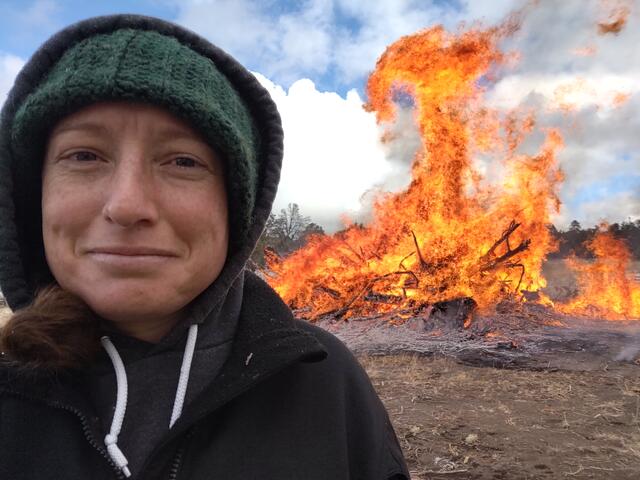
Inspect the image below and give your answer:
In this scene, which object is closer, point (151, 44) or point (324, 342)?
point (151, 44)

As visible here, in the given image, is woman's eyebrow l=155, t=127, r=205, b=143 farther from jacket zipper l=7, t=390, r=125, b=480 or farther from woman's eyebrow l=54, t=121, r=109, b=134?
jacket zipper l=7, t=390, r=125, b=480

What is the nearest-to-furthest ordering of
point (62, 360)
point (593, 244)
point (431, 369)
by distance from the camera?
1. point (62, 360)
2. point (431, 369)
3. point (593, 244)

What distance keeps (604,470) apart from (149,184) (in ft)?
13.3

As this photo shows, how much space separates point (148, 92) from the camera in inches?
46.4

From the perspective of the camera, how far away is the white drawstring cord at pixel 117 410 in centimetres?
113

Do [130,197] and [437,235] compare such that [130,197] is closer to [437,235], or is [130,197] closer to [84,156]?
[84,156]

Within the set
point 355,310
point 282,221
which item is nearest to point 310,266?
point 355,310

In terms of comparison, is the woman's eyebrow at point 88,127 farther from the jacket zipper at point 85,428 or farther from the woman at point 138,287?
the jacket zipper at point 85,428

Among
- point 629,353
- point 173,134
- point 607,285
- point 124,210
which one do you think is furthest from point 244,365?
point 607,285

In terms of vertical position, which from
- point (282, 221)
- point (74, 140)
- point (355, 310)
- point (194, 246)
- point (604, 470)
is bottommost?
point (604, 470)

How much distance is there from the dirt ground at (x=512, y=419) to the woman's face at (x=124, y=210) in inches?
121

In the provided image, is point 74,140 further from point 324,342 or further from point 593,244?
point 593,244

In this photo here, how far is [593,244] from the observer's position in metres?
10.7

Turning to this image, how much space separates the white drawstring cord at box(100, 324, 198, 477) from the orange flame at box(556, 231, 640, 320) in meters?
10.3
